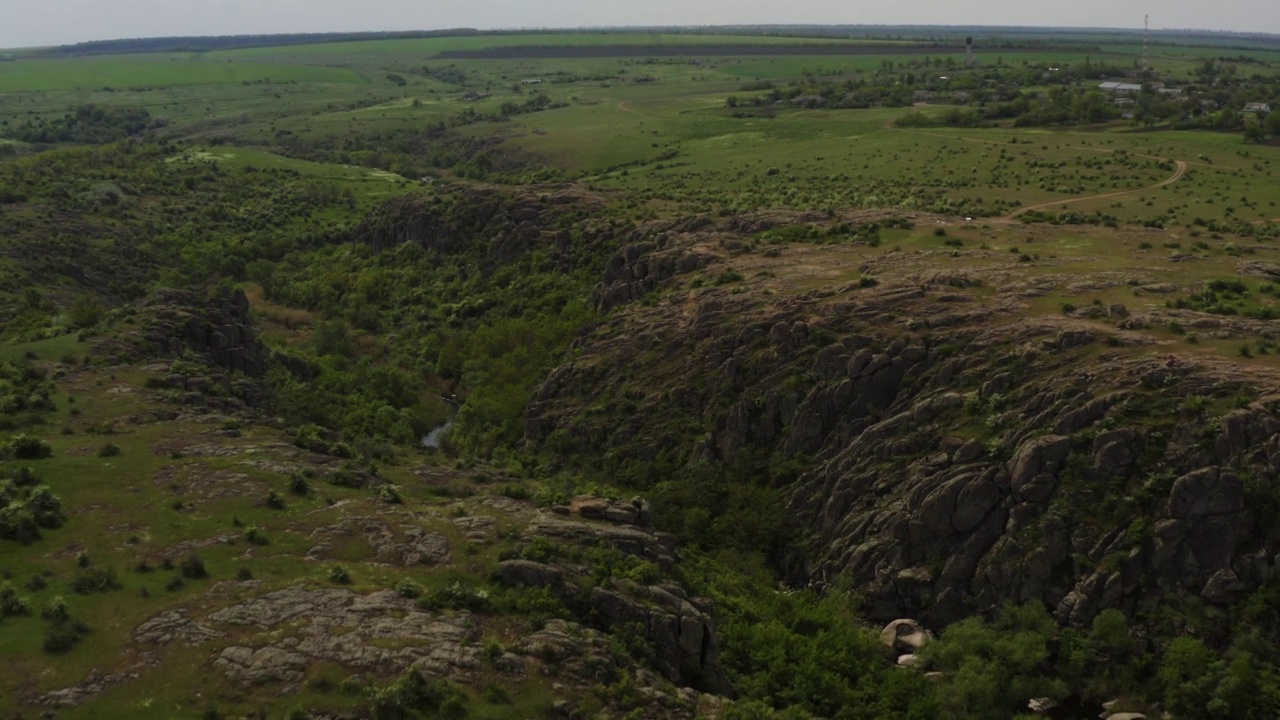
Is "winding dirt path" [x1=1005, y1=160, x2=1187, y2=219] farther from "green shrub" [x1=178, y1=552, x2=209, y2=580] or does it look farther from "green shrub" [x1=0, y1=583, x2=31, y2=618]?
"green shrub" [x1=0, y1=583, x2=31, y2=618]

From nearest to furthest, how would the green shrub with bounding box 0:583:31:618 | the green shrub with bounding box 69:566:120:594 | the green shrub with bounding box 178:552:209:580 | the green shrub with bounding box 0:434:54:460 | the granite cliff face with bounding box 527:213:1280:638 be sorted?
the green shrub with bounding box 0:583:31:618 → the green shrub with bounding box 69:566:120:594 → the green shrub with bounding box 178:552:209:580 → the granite cliff face with bounding box 527:213:1280:638 → the green shrub with bounding box 0:434:54:460

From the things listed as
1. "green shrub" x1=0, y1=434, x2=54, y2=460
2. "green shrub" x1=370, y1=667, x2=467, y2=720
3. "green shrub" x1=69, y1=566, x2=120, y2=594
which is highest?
"green shrub" x1=0, y1=434, x2=54, y2=460

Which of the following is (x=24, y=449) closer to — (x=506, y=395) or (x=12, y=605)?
(x=12, y=605)

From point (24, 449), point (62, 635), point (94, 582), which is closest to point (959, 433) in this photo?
point (94, 582)

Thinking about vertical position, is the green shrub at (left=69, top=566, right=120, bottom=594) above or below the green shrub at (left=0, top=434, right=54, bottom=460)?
below

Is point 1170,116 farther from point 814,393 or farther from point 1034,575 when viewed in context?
point 1034,575

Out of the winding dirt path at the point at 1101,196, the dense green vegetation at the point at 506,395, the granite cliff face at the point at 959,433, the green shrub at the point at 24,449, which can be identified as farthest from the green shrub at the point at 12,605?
the winding dirt path at the point at 1101,196

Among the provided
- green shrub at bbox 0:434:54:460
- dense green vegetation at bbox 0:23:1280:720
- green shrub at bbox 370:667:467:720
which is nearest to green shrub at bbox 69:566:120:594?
dense green vegetation at bbox 0:23:1280:720

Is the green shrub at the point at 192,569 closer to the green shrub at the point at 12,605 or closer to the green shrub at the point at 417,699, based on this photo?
the green shrub at the point at 12,605

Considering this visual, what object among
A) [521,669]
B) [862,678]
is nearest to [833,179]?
[862,678]

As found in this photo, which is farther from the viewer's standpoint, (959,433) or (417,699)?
(959,433)
